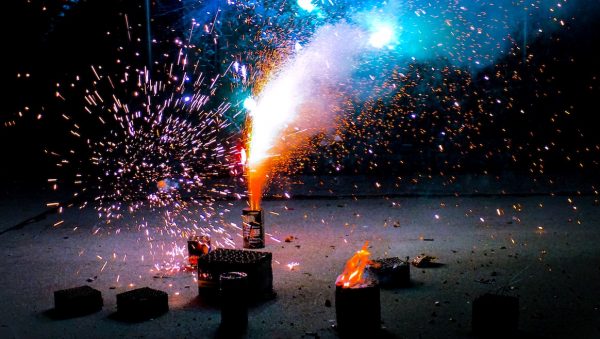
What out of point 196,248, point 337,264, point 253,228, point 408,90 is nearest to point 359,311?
point 337,264

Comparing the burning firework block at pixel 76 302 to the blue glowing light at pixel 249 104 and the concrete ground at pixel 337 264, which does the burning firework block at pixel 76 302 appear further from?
the blue glowing light at pixel 249 104

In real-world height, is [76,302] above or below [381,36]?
below

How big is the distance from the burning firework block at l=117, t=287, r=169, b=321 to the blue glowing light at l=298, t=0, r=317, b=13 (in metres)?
9.51

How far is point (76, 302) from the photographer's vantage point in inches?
163

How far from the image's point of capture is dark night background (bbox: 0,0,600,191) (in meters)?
11.8

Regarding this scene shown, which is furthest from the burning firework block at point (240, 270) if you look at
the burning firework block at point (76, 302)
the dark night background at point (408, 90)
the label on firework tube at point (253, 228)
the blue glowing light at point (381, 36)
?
the blue glowing light at point (381, 36)

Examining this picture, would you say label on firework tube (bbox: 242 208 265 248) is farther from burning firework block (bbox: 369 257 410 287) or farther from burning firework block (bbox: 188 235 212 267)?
burning firework block (bbox: 369 257 410 287)

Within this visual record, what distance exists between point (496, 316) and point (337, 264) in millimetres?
1980

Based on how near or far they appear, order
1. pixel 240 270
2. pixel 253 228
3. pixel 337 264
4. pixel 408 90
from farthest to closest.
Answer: pixel 408 90 < pixel 253 228 < pixel 337 264 < pixel 240 270

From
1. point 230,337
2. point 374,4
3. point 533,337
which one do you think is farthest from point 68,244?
point 374,4

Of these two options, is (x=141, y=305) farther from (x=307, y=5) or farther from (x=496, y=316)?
(x=307, y=5)

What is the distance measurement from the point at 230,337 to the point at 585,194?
6962 mm

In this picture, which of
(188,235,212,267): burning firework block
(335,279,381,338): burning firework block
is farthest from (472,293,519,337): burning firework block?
(188,235,212,267): burning firework block

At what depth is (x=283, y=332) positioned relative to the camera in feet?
12.5
